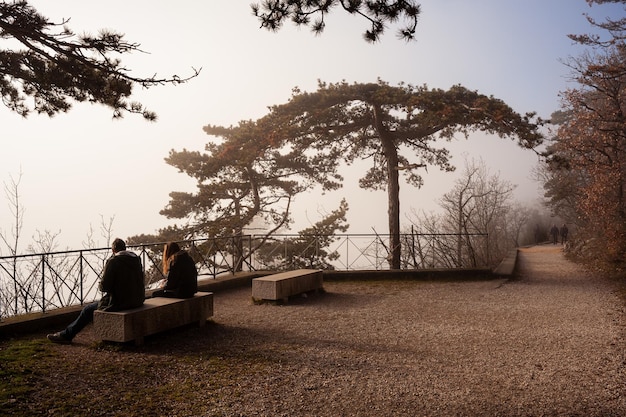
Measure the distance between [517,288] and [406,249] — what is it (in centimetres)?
488

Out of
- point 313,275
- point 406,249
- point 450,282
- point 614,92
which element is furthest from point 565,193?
point 313,275

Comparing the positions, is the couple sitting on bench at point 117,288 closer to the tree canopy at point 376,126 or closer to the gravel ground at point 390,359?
the gravel ground at point 390,359

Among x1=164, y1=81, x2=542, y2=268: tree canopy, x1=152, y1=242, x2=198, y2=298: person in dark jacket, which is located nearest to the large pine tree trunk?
x1=164, y1=81, x2=542, y2=268: tree canopy

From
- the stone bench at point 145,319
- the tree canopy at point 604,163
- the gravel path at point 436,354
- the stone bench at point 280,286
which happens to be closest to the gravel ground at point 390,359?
the gravel path at point 436,354

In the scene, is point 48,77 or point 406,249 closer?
point 48,77

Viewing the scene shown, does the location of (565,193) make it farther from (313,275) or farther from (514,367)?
(514,367)

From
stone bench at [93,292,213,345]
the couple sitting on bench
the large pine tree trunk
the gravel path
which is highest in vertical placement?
the large pine tree trunk

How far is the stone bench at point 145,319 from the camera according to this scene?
637 cm

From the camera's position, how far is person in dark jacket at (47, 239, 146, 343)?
6496mm

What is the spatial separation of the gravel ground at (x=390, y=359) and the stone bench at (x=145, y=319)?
19 cm

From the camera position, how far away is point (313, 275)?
1119cm

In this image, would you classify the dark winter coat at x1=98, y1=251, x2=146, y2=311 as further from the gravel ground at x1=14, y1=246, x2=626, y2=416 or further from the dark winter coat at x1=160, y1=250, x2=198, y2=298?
the dark winter coat at x1=160, y1=250, x2=198, y2=298

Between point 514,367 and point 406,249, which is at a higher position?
point 406,249

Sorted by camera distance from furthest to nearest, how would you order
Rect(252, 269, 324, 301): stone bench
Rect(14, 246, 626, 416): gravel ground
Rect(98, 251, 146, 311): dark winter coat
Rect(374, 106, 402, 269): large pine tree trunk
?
Rect(374, 106, 402, 269): large pine tree trunk → Rect(252, 269, 324, 301): stone bench → Rect(98, 251, 146, 311): dark winter coat → Rect(14, 246, 626, 416): gravel ground
